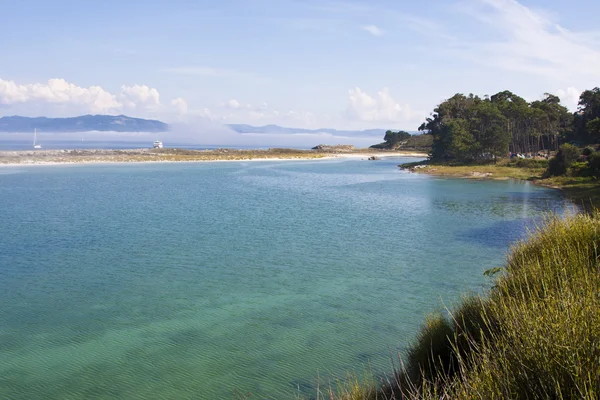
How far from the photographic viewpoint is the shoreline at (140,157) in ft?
281

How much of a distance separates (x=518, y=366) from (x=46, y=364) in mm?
10288

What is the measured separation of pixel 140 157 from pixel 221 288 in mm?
86414

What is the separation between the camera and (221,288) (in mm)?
16562

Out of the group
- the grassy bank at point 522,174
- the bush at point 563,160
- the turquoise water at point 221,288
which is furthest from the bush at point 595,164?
the turquoise water at point 221,288

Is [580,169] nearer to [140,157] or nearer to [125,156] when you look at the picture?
[140,157]

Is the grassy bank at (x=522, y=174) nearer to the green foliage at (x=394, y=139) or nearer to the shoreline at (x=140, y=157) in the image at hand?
the shoreline at (x=140, y=157)

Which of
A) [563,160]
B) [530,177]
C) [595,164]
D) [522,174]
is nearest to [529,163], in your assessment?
[522,174]

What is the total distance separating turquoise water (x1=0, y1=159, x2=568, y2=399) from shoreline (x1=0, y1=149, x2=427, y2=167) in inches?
2081

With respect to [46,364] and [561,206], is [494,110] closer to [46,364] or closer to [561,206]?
[561,206]

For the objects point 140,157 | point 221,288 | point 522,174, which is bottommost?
point 221,288

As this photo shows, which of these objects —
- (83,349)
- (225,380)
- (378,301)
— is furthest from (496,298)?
(83,349)

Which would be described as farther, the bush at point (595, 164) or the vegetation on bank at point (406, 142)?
the vegetation on bank at point (406, 142)

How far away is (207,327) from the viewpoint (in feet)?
43.3

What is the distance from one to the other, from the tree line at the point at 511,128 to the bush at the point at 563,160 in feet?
54.6
